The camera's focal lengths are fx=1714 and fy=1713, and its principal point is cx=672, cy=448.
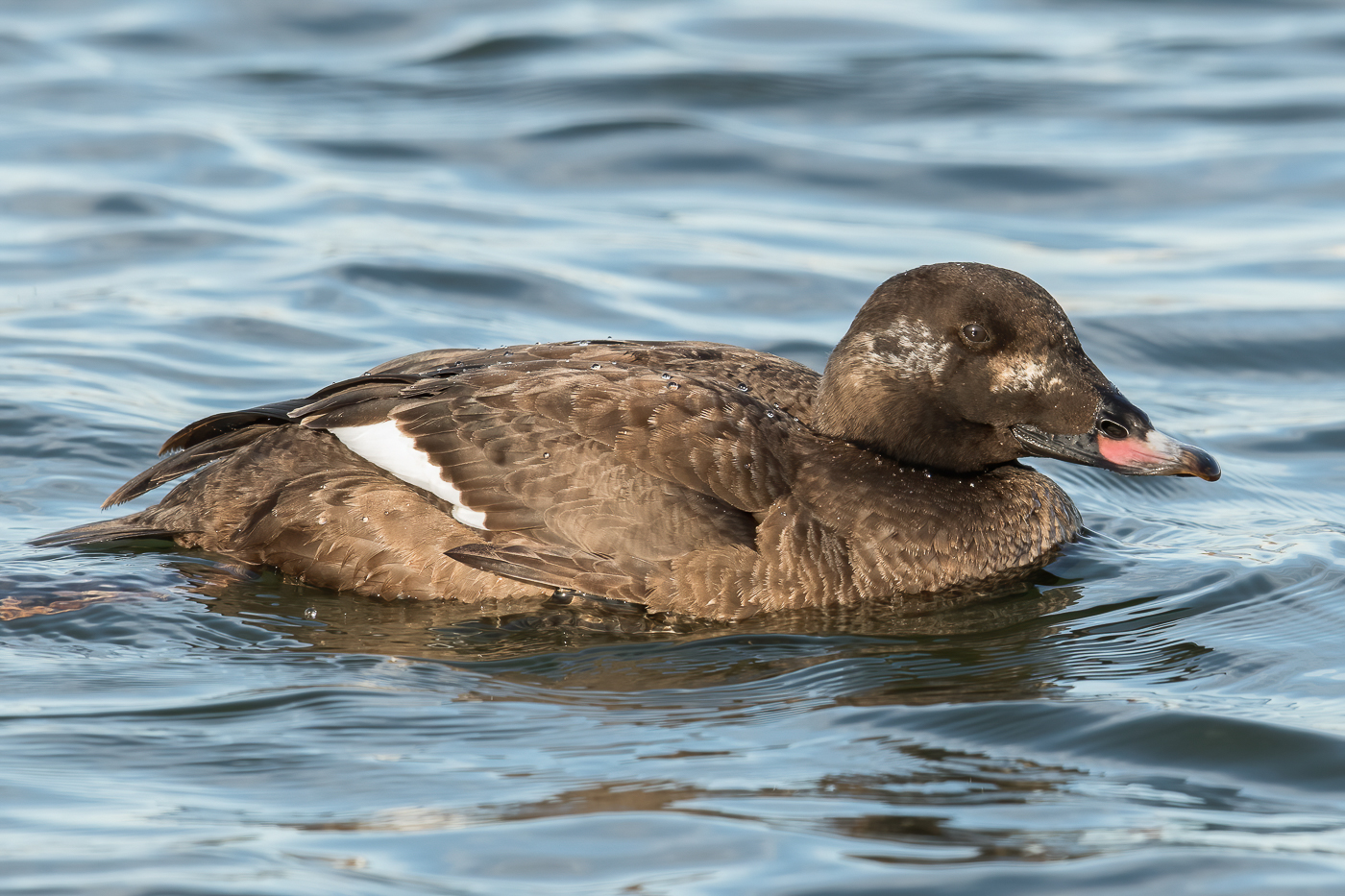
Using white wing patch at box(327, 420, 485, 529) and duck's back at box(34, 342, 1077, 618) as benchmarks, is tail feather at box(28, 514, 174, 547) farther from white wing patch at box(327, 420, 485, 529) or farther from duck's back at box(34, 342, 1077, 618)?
white wing patch at box(327, 420, 485, 529)

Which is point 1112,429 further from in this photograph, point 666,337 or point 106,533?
point 666,337

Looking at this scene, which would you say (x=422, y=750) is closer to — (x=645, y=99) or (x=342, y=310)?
(x=342, y=310)

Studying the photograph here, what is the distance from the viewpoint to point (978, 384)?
19.6 ft

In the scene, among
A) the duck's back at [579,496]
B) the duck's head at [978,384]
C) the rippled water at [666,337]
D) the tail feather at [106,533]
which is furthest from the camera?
the tail feather at [106,533]

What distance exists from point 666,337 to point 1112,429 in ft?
12.4

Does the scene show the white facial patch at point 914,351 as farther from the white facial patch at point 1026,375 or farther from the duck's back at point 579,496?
the duck's back at point 579,496

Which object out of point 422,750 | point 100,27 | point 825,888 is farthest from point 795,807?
point 100,27

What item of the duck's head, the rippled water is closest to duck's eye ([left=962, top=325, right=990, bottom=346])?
the duck's head

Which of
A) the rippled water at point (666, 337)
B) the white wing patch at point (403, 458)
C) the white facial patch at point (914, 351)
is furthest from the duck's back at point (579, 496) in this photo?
the white facial patch at point (914, 351)

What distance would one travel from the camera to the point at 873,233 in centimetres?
1101

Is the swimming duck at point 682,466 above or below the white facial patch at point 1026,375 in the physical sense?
below

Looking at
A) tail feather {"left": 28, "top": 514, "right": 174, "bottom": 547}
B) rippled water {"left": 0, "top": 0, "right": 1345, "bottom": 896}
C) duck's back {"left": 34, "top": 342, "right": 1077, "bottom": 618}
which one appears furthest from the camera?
tail feather {"left": 28, "top": 514, "right": 174, "bottom": 547}

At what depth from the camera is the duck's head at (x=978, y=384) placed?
5.91 metres

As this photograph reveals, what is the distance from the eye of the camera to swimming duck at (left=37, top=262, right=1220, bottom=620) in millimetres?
5652
